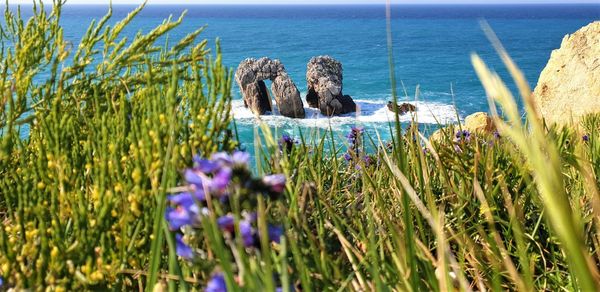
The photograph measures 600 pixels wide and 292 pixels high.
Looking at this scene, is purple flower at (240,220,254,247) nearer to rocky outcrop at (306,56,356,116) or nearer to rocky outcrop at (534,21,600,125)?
rocky outcrop at (534,21,600,125)

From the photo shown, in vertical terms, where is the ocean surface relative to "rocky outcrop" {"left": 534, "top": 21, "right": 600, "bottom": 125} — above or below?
below

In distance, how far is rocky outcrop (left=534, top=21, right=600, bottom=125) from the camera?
1202 centimetres

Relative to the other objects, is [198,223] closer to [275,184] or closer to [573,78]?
[275,184]

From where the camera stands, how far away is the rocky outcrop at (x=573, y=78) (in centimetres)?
1202

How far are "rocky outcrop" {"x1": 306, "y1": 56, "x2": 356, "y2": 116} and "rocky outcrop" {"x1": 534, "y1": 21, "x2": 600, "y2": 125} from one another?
92.8 feet

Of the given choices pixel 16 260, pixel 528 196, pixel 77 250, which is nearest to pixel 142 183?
pixel 77 250

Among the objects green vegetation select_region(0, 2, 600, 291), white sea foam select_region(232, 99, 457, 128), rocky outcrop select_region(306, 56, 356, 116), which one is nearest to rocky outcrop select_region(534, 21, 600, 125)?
green vegetation select_region(0, 2, 600, 291)

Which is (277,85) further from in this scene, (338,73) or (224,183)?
(224,183)

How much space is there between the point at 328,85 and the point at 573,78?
3033 cm

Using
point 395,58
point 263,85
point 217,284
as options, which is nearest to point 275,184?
point 217,284

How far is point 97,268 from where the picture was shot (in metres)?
1.40

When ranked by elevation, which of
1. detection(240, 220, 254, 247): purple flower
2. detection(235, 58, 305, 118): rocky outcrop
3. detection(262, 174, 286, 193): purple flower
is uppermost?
detection(262, 174, 286, 193): purple flower

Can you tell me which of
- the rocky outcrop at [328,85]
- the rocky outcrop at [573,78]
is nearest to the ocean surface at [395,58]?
the rocky outcrop at [328,85]

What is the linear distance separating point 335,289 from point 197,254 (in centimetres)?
32
